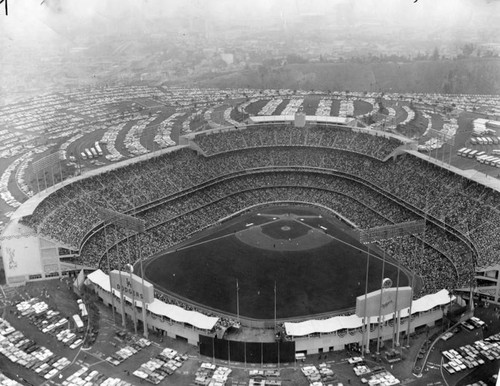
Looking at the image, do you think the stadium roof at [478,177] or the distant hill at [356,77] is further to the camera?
the distant hill at [356,77]

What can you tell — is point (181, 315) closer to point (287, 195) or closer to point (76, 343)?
point (76, 343)

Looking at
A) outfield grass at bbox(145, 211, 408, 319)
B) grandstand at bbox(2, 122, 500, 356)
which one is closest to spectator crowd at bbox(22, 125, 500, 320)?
grandstand at bbox(2, 122, 500, 356)

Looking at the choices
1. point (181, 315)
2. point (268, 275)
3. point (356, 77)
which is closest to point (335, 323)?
point (181, 315)

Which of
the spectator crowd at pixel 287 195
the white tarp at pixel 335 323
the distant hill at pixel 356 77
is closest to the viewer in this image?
the white tarp at pixel 335 323

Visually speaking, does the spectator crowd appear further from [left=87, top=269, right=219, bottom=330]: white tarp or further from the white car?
the white car

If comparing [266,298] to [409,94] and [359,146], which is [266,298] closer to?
[359,146]

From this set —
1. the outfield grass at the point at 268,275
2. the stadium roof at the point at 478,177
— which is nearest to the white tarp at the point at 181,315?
the outfield grass at the point at 268,275

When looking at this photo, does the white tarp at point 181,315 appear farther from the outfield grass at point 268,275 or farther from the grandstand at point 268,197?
the outfield grass at point 268,275
